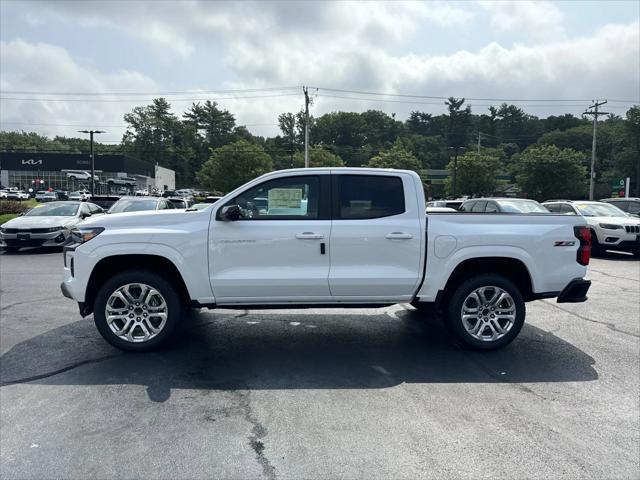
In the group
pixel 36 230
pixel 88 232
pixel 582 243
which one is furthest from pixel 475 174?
pixel 88 232

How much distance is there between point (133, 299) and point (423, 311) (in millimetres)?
4096

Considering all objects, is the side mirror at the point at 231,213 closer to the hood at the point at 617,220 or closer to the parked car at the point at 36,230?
the parked car at the point at 36,230

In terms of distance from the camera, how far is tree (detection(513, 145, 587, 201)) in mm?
59781

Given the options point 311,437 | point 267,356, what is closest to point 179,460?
point 311,437

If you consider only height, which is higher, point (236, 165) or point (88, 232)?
point (236, 165)

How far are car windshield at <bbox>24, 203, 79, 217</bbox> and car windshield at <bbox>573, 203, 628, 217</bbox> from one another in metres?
16.4

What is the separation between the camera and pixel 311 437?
369cm

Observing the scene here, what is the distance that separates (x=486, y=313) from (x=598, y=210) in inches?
504

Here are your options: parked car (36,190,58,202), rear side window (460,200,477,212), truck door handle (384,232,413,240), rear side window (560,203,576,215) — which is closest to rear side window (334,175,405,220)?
truck door handle (384,232,413,240)

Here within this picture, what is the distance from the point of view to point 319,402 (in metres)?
4.31

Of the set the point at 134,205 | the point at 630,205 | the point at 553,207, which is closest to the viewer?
the point at 134,205

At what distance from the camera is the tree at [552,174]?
59.8 meters

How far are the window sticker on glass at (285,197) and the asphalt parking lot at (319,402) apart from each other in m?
1.66

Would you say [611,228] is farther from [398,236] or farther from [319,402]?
[319,402]
